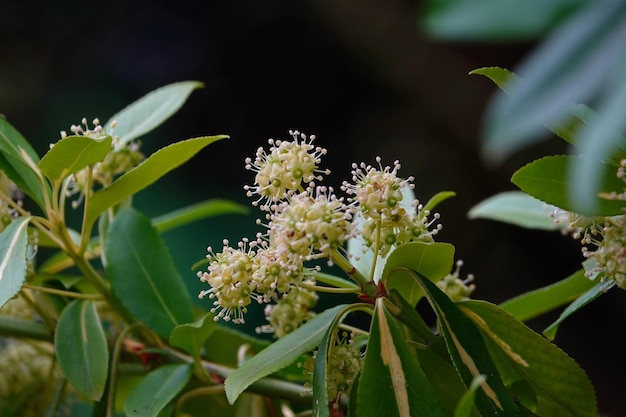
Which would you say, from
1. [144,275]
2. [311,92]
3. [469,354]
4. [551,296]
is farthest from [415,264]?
[311,92]

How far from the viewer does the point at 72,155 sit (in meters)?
0.79

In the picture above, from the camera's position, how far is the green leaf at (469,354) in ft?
2.22

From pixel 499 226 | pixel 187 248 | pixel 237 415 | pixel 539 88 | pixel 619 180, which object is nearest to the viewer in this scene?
pixel 539 88

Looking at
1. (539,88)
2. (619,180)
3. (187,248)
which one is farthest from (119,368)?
(187,248)

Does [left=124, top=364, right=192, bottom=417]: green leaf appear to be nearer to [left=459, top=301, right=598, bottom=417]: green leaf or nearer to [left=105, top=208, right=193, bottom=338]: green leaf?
[left=105, top=208, right=193, bottom=338]: green leaf

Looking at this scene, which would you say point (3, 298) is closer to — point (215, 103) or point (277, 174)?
point (277, 174)

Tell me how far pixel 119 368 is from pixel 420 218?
1.31 ft

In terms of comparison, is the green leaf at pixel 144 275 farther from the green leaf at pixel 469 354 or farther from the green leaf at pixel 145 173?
the green leaf at pixel 469 354

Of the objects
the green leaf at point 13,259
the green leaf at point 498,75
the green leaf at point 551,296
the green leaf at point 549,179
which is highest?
the green leaf at point 498,75

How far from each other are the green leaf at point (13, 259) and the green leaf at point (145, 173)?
86mm

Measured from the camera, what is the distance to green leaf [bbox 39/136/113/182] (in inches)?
30.6

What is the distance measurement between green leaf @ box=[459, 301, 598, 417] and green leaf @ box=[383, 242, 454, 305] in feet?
0.13

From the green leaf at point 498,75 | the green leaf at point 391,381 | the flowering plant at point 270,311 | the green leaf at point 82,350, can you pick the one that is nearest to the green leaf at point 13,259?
the flowering plant at point 270,311

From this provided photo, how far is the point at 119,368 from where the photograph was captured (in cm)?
95
